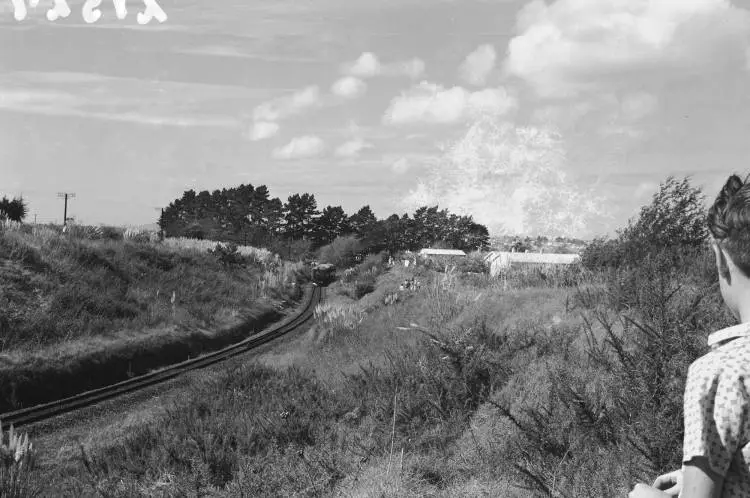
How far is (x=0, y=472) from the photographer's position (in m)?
6.92

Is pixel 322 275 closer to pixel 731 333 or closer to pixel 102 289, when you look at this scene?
pixel 102 289

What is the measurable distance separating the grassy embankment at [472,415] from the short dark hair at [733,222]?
140 inches

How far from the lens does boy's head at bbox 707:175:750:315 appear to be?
193 centimetres

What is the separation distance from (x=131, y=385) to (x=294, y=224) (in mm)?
60547

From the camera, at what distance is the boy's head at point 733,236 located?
6.33ft

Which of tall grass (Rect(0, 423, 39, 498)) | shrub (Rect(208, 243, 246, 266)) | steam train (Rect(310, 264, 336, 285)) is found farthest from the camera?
steam train (Rect(310, 264, 336, 285))

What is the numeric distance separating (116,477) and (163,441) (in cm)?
92

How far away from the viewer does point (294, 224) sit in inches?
2995

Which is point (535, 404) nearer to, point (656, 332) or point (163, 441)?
point (656, 332)

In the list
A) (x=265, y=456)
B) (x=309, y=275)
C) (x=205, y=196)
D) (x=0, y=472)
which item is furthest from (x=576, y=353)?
(x=205, y=196)

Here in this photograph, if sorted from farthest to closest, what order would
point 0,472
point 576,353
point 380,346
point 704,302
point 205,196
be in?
point 205,196 → point 380,346 → point 576,353 → point 704,302 → point 0,472

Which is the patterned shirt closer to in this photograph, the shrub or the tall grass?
the tall grass

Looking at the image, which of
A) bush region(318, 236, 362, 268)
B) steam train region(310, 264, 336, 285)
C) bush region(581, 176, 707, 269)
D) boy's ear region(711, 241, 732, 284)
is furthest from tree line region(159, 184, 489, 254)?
boy's ear region(711, 241, 732, 284)

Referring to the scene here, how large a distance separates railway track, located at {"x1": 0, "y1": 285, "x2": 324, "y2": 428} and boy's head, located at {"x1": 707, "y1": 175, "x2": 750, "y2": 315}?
483 inches
